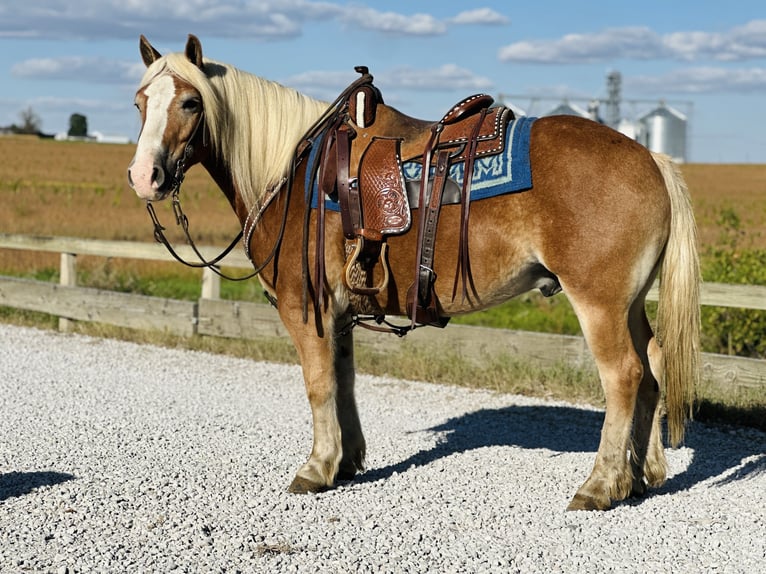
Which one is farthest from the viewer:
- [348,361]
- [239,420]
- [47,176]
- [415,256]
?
[47,176]

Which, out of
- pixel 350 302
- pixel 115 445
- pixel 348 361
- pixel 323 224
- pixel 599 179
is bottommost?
pixel 115 445

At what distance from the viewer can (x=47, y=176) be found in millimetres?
40094

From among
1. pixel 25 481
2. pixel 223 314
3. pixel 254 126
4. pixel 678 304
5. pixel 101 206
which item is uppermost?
pixel 254 126

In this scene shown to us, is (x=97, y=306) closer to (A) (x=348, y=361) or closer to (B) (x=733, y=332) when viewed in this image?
(A) (x=348, y=361)

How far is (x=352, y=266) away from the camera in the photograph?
4.78m

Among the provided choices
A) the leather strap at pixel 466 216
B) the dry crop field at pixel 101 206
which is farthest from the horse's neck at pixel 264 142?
the dry crop field at pixel 101 206

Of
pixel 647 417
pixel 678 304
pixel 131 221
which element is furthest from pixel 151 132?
pixel 131 221

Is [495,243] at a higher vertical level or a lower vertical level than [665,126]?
lower

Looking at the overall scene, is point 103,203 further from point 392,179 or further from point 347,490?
point 392,179

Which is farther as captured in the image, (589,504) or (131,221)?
(131,221)

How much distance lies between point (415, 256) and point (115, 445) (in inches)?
102

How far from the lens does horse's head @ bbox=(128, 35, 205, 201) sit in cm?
456

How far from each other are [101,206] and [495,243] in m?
24.8

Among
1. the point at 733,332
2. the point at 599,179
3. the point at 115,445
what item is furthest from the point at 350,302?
the point at 733,332
